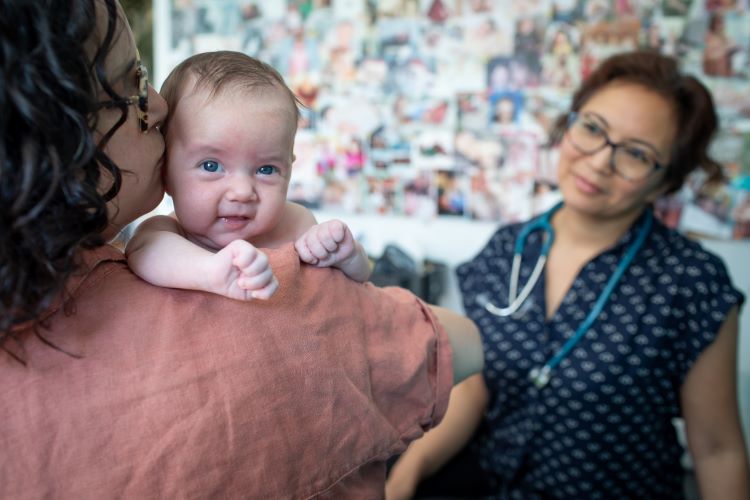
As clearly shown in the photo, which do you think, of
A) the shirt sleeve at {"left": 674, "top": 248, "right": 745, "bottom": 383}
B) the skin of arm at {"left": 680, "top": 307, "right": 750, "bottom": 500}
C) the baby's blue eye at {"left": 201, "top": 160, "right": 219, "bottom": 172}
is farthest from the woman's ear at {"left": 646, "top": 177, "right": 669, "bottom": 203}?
the baby's blue eye at {"left": 201, "top": 160, "right": 219, "bottom": 172}

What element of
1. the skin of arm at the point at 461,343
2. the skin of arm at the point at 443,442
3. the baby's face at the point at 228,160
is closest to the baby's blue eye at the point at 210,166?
the baby's face at the point at 228,160

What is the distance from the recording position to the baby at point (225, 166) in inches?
24.9

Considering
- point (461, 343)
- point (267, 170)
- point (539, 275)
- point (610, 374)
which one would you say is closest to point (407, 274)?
point (539, 275)

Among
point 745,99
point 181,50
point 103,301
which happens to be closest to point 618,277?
point 745,99

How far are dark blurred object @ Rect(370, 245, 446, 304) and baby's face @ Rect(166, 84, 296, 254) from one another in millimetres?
1145

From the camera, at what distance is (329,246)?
2.17 feet

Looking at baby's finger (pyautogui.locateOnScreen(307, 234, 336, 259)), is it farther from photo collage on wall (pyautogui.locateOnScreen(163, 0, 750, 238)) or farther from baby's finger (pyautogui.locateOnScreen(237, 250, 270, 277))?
photo collage on wall (pyautogui.locateOnScreen(163, 0, 750, 238))

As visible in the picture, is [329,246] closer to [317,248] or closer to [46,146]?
[317,248]

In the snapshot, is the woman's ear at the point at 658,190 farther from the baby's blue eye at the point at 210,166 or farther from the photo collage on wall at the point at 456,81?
the baby's blue eye at the point at 210,166

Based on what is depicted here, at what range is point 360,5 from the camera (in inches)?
80.4

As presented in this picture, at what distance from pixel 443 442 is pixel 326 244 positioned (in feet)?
3.07

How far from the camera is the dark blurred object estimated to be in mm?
1858

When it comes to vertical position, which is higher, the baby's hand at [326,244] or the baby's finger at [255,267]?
the baby's finger at [255,267]

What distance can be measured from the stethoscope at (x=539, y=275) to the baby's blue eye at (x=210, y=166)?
94 cm
